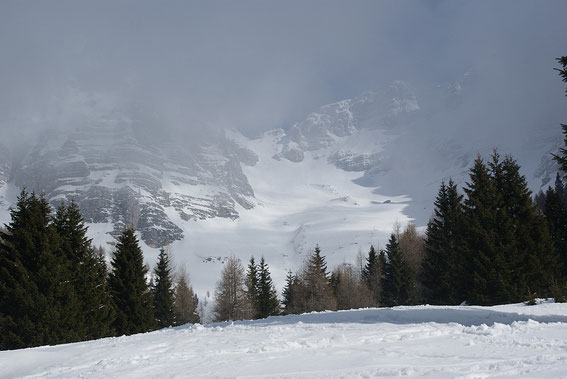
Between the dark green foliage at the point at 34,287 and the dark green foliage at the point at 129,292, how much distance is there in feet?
24.8

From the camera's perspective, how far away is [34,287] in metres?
18.9

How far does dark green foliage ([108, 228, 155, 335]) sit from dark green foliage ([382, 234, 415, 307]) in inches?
1233

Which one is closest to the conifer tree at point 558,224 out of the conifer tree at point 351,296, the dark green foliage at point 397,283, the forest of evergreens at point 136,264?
the forest of evergreens at point 136,264

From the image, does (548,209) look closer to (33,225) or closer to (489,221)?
(489,221)

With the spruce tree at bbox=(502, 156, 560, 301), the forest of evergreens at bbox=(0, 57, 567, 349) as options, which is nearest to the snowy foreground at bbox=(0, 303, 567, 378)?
the forest of evergreens at bbox=(0, 57, 567, 349)

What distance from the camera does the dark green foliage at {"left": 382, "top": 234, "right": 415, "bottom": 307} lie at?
164 ft

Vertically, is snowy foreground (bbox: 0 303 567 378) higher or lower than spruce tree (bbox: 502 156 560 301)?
lower

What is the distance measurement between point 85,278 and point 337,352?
18.5m

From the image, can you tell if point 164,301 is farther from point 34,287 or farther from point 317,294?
point 34,287

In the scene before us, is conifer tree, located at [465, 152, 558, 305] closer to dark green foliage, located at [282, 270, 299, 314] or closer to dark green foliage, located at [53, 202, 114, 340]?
dark green foliage, located at [53, 202, 114, 340]

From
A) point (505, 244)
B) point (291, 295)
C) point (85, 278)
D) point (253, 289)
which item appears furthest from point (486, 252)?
point (291, 295)

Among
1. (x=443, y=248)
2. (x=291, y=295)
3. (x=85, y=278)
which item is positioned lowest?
(x=291, y=295)

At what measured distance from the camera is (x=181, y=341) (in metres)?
12.0

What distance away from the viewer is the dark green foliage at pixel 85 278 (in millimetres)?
22641
